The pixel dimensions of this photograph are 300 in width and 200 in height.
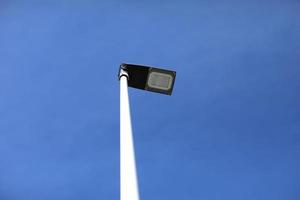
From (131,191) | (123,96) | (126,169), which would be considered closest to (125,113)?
(123,96)

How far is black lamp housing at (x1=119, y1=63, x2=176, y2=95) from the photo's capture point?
5191 mm

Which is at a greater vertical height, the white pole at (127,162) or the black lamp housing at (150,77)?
the black lamp housing at (150,77)

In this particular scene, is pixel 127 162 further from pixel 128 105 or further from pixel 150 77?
pixel 150 77

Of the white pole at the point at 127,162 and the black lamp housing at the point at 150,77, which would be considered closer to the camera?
the white pole at the point at 127,162

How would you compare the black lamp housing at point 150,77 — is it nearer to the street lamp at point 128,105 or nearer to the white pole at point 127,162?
the street lamp at point 128,105

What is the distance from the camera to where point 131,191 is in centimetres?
278

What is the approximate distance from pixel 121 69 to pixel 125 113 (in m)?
1.46

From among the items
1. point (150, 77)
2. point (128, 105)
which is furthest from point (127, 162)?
point (150, 77)

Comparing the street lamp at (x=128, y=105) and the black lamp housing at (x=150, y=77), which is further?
the black lamp housing at (x=150, y=77)

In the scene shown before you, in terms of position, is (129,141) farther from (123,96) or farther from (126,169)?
(123,96)

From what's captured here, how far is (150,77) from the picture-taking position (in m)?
5.22

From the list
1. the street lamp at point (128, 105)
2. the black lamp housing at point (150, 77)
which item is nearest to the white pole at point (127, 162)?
the street lamp at point (128, 105)

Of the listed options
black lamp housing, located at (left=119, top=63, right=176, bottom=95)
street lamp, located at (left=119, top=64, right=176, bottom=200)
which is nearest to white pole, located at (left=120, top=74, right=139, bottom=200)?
street lamp, located at (left=119, top=64, right=176, bottom=200)

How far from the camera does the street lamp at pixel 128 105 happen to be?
2867mm
